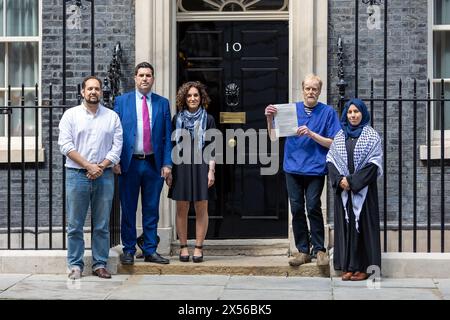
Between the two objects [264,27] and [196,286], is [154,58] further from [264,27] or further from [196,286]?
[196,286]

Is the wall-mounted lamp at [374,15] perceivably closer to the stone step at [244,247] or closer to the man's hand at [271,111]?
the man's hand at [271,111]

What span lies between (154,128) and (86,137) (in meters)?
0.75

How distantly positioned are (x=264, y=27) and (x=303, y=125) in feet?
6.31

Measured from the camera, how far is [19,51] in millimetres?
10812

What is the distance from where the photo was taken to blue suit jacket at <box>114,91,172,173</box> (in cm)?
920

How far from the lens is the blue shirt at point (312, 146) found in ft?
29.9

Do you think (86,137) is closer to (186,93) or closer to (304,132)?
(186,93)

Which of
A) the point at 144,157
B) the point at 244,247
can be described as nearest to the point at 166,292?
the point at 144,157

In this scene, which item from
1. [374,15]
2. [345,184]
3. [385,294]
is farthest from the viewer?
[374,15]

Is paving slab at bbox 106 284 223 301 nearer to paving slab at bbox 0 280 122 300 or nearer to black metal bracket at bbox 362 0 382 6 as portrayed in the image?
paving slab at bbox 0 280 122 300

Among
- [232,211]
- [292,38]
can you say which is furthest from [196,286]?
[292,38]

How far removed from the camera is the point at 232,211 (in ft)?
35.1

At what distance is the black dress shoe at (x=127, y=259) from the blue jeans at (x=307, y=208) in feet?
4.89

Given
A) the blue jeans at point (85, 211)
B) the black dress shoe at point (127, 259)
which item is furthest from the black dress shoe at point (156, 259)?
the blue jeans at point (85, 211)
